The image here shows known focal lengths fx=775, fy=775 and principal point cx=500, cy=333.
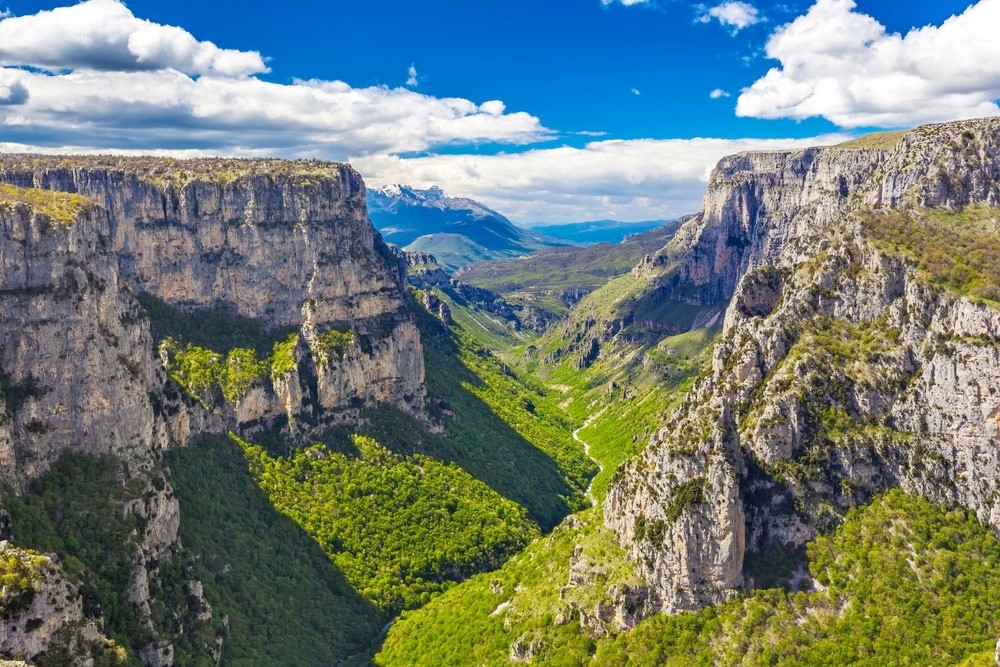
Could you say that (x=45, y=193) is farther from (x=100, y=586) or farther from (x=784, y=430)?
(x=784, y=430)

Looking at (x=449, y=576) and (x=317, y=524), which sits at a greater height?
(x=317, y=524)

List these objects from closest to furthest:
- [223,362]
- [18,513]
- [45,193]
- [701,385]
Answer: [18,513], [45,193], [701,385], [223,362]

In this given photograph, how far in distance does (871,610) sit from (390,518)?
3413 inches

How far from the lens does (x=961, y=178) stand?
139 meters

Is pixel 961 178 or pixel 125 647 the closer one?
pixel 125 647

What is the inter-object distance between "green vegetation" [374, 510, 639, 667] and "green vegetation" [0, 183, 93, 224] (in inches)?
3086

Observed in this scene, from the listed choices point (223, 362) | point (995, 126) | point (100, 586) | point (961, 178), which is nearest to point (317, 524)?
point (223, 362)

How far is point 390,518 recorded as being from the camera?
150 metres

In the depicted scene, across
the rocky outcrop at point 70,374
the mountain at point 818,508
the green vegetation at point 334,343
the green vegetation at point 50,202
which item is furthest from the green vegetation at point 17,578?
the green vegetation at point 334,343

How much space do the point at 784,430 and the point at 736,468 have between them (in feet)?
28.7

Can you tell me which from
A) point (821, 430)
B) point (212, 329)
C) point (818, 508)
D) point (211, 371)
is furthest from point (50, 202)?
point (818, 508)

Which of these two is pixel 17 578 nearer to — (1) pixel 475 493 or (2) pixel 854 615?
(2) pixel 854 615

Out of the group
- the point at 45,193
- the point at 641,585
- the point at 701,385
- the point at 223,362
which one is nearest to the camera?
the point at 641,585

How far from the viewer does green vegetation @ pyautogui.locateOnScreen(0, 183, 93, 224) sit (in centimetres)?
9912
